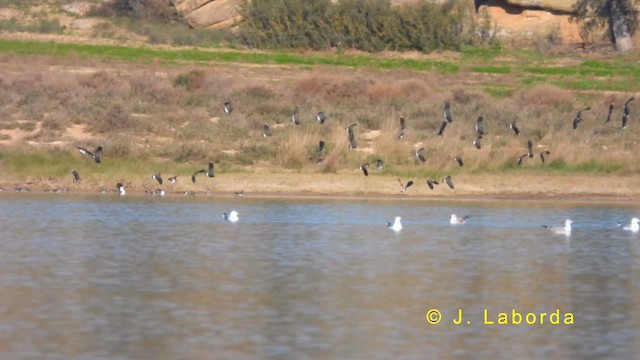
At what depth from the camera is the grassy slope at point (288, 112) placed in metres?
27.8

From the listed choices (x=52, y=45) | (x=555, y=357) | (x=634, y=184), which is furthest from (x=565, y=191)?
(x=52, y=45)

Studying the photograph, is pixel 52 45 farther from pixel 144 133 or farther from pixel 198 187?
pixel 198 187

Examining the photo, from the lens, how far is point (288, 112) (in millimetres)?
31844

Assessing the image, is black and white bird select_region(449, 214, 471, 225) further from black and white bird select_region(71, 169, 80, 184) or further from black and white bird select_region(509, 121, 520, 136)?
black and white bird select_region(71, 169, 80, 184)

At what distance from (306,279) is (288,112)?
14.6 metres

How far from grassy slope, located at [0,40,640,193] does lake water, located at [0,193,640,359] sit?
6.19ft

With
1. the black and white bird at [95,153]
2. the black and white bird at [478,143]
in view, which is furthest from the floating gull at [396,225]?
the black and white bird at [95,153]

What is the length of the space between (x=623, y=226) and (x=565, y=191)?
4.15 metres

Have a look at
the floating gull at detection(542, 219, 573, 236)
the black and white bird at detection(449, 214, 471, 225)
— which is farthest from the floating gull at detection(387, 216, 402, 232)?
the floating gull at detection(542, 219, 573, 236)

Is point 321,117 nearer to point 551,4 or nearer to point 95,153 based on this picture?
point 95,153

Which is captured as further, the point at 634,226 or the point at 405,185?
the point at 405,185

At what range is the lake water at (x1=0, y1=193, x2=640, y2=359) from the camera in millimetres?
13562

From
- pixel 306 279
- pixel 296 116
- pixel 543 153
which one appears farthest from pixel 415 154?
pixel 306 279

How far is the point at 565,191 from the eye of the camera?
26953 millimetres
